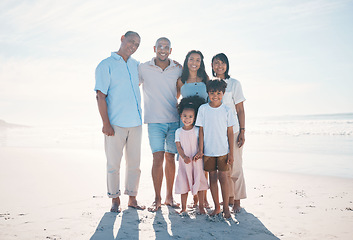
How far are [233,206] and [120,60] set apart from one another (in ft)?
7.85

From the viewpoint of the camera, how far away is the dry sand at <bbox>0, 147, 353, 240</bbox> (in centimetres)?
307

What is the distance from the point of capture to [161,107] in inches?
161

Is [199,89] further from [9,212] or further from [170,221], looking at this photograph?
[9,212]

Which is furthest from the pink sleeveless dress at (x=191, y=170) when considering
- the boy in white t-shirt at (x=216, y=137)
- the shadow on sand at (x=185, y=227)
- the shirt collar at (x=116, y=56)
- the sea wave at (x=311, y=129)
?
the sea wave at (x=311, y=129)

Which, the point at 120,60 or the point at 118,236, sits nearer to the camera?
the point at 118,236

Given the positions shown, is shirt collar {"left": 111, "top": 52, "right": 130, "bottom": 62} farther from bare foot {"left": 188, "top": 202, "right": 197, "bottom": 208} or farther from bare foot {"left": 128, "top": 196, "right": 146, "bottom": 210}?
bare foot {"left": 188, "top": 202, "right": 197, "bottom": 208}

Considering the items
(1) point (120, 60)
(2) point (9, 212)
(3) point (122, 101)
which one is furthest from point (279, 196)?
(2) point (9, 212)

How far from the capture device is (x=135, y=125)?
397 cm

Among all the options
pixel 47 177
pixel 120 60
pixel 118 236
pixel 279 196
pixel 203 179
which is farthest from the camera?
pixel 47 177

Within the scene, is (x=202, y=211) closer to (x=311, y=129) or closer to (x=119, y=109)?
(x=119, y=109)

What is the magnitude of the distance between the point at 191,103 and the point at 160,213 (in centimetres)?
143

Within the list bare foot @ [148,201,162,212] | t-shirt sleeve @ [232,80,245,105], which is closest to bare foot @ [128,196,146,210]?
bare foot @ [148,201,162,212]

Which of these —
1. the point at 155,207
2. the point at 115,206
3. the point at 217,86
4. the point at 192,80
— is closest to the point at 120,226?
the point at 115,206

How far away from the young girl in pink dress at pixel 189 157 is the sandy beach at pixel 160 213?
1.01ft
